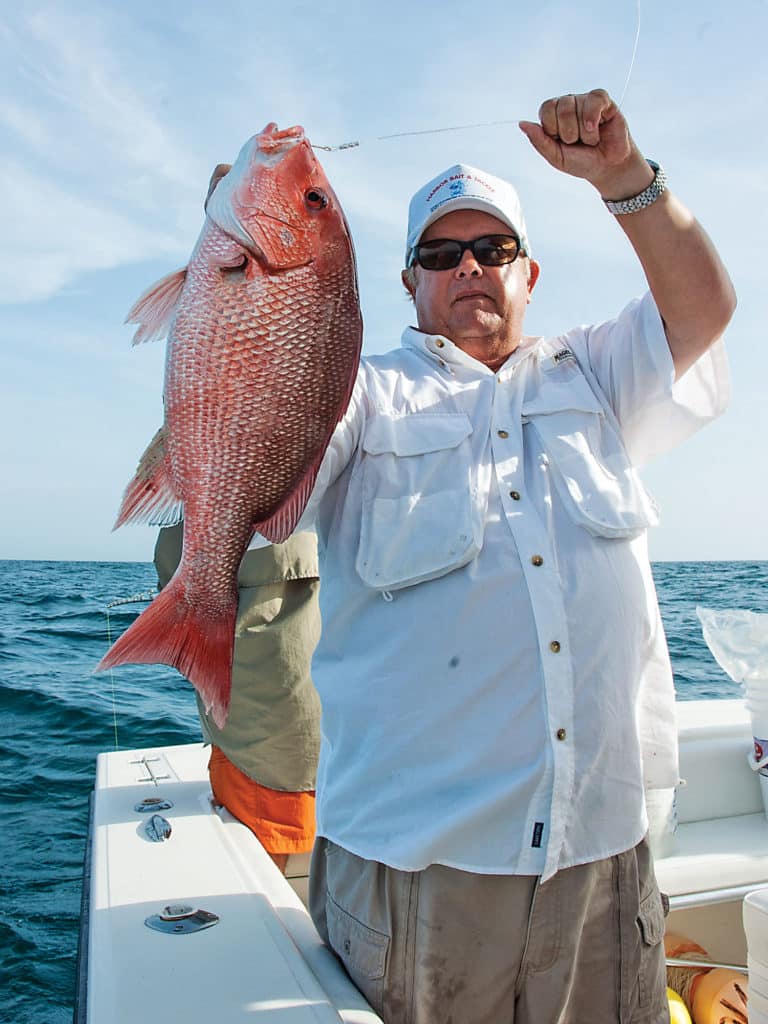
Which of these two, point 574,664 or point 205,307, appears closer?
point 205,307

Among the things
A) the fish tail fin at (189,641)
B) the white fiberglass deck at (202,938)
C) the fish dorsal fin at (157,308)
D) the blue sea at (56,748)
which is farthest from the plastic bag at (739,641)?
the fish dorsal fin at (157,308)

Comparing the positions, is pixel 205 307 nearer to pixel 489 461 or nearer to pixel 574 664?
pixel 489 461

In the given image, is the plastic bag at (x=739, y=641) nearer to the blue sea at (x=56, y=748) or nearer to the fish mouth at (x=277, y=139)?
the blue sea at (x=56, y=748)

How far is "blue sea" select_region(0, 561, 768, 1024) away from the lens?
163 inches

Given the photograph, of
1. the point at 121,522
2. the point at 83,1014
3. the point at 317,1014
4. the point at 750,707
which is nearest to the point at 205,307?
the point at 121,522

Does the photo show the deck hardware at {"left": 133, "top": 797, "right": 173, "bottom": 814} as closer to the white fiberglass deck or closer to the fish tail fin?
the white fiberglass deck

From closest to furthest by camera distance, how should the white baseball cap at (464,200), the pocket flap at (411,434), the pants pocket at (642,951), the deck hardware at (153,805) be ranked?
the pants pocket at (642,951) → the pocket flap at (411,434) → the white baseball cap at (464,200) → the deck hardware at (153,805)

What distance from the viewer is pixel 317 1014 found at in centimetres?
172

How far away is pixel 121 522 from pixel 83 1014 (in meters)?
1.17

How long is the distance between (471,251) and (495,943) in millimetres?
1613

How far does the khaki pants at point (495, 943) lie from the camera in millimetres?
1688

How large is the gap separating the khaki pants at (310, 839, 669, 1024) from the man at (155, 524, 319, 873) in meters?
1.25

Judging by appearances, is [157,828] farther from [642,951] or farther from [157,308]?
[157,308]

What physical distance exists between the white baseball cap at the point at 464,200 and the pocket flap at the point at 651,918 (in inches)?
64.1
